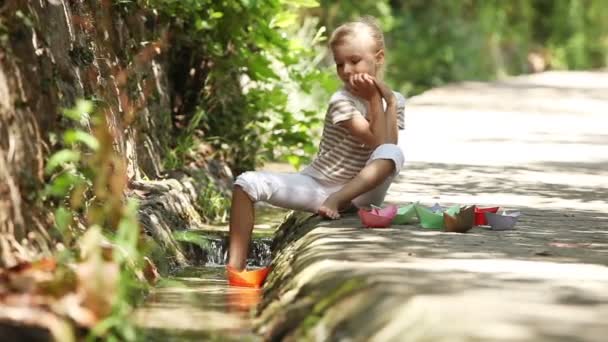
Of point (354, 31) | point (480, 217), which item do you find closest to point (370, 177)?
point (480, 217)

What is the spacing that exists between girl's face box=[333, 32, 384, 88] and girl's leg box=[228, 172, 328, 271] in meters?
0.57

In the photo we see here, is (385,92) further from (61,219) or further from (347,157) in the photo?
(61,219)

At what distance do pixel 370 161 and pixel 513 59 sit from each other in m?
24.0

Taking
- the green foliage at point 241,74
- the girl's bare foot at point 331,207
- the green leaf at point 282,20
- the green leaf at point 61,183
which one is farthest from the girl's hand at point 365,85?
the green leaf at point 282,20

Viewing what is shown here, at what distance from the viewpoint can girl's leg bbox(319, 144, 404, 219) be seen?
21.6ft

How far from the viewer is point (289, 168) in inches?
440

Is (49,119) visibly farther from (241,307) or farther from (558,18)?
(558,18)

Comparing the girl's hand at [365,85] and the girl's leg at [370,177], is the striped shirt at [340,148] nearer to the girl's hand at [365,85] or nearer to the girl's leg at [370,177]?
the girl's hand at [365,85]

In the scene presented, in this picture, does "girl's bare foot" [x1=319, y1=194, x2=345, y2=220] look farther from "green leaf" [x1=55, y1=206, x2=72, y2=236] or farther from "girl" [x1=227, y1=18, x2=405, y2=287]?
"green leaf" [x1=55, y1=206, x2=72, y2=236]

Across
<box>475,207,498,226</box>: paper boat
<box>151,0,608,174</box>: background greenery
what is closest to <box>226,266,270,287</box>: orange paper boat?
<box>475,207,498,226</box>: paper boat

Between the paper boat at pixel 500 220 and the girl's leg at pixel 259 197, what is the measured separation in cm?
90

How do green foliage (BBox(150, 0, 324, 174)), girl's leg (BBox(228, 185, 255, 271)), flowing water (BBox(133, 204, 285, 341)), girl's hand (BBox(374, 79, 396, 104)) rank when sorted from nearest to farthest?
1. flowing water (BBox(133, 204, 285, 341))
2. girl's leg (BBox(228, 185, 255, 271))
3. girl's hand (BBox(374, 79, 396, 104))
4. green foliage (BBox(150, 0, 324, 174))

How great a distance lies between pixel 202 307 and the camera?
5516 mm

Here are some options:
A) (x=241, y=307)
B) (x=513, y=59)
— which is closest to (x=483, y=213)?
(x=241, y=307)
